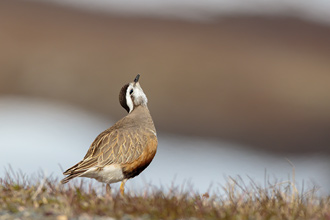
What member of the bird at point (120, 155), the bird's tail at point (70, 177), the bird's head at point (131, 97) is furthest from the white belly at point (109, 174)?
the bird's head at point (131, 97)

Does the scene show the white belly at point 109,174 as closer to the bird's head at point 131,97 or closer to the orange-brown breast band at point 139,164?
the orange-brown breast band at point 139,164

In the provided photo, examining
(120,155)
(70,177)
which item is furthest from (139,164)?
(70,177)

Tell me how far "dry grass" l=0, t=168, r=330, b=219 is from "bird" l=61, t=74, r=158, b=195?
0.67m

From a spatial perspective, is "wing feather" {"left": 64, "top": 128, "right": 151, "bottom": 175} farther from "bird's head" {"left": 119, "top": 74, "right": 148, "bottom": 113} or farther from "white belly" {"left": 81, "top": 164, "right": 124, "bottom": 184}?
"bird's head" {"left": 119, "top": 74, "right": 148, "bottom": 113}

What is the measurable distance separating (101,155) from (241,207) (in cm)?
229

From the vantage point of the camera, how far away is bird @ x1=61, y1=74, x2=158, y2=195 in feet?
25.1

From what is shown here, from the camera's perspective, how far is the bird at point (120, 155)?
301 inches

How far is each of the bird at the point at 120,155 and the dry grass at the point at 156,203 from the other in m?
0.67

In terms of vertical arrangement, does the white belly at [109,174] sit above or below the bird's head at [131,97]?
below

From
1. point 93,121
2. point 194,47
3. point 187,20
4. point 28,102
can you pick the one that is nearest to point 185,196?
point 93,121

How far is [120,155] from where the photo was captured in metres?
7.77

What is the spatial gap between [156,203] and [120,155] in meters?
1.78

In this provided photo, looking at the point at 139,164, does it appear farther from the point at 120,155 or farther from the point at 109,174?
the point at 109,174

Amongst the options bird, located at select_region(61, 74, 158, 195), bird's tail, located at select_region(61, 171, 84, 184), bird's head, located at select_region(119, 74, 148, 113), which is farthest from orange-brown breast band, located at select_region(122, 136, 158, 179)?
bird's head, located at select_region(119, 74, 148, 113)
